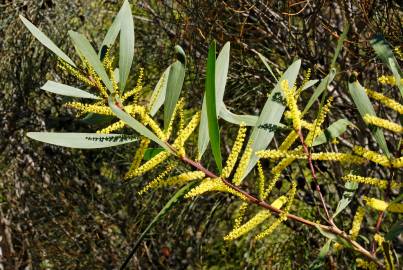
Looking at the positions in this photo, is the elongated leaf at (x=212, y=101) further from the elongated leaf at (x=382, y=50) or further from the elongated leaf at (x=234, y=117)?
the elongated leaf at (x=382, y=50)

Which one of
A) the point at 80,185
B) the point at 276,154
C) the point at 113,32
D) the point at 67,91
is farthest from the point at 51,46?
the point at 80,185

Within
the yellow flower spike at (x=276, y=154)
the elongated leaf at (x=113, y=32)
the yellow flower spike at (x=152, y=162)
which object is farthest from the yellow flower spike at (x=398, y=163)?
the elongated leaf at (x=113, y=32)

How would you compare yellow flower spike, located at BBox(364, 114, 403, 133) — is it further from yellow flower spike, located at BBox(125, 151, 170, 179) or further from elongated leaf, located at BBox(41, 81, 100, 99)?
elongated leaf, located at BBox(41, 81, 100, 99)

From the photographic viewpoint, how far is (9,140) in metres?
3.62

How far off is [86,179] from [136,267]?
61 centimetres

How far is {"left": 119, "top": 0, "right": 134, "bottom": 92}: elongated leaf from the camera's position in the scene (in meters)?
1.20

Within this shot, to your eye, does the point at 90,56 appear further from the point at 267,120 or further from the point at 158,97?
the point at 267,120

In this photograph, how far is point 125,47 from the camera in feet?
4.08

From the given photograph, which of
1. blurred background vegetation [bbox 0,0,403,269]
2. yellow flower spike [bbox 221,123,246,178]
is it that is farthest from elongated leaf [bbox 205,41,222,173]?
blurred background vegetation [bbox 0,0,403,269]

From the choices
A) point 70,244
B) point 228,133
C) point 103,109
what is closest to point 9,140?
point 70,244

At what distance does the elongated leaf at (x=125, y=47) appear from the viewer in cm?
120

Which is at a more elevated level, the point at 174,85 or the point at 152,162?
the point at 174,85

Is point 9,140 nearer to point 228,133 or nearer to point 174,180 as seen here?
point 228,133

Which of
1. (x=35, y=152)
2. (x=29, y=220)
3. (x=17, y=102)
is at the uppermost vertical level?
(x=17, y=102)
